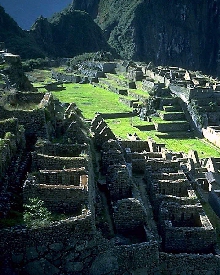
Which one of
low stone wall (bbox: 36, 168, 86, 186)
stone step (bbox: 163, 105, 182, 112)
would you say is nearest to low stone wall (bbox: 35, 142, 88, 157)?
low stone wall (bbox: 36, 168, 86, 186)

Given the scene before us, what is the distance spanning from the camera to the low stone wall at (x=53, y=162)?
15.4 m

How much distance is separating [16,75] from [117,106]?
24500mm

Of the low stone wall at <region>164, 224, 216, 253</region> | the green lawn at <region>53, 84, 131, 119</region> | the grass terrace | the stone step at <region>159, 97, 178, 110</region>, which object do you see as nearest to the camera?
the low stone wall at <region>164, 224, 216, 253</region>

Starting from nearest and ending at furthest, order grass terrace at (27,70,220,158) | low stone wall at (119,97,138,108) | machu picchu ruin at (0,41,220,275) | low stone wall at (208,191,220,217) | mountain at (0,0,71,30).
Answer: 1. machu picchu ruin at (0,41,220,275)
2. low stone wall at (208,191,220,217)
3. grass terrace at (27,70,220,158)
4. low stone wall at (119,97,138,108)
5. mountain at (0,0,71,30)

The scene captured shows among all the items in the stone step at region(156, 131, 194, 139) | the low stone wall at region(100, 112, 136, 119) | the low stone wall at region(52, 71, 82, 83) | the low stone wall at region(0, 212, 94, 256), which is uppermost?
the low stone wall at region(52, 71, 82, 83)

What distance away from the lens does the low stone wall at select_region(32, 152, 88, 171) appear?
15352 millimetres

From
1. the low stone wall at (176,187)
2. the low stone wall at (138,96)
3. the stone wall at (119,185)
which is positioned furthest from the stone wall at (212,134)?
the stone wall at (119,185)

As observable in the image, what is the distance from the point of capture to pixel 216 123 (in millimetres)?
51594

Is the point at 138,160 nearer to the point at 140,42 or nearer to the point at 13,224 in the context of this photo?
the point at 13,224

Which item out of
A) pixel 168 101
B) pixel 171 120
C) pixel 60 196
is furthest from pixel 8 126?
pixel 168 101

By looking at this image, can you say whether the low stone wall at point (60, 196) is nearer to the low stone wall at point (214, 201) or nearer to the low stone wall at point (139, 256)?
the low stone wall at point (139, 256)

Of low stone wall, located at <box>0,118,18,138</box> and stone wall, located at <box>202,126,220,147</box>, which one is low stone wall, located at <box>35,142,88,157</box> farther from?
stone wall, located at <box>202,126,220,147</box>

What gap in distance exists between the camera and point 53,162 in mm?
15414

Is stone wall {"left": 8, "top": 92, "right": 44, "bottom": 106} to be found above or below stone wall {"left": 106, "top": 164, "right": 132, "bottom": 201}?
above
